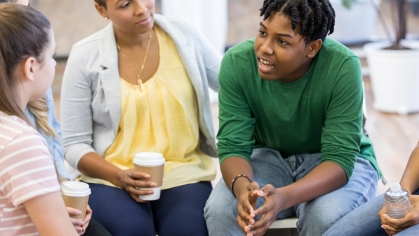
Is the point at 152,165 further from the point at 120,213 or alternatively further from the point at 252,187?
the point at 252,187

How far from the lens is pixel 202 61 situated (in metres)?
2.19

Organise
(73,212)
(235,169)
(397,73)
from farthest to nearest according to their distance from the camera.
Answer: (397,73) < (235,169) < (73,212)

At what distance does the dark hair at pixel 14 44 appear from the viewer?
1.36 m

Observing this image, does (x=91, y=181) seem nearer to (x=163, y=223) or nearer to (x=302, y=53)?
(x=163, y=223)

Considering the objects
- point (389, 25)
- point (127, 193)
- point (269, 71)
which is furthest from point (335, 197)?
point (389, 25)

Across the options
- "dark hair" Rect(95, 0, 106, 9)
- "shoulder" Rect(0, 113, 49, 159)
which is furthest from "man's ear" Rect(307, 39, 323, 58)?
"shoulder" Rect(0, 113, 49, 159)

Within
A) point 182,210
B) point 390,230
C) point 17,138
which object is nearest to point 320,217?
point 390,230

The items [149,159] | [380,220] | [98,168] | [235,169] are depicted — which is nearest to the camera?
[380,220]

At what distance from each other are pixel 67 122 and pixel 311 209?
876 millimetres

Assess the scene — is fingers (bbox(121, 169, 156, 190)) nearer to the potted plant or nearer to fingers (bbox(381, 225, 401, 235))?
fingers (bbox(381, 225, 401, 235))

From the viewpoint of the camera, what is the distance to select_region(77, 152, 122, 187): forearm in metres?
2.03

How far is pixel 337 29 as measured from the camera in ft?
16.5

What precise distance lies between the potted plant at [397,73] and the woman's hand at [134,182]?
2.27 metres

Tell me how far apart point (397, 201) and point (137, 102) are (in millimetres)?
916
